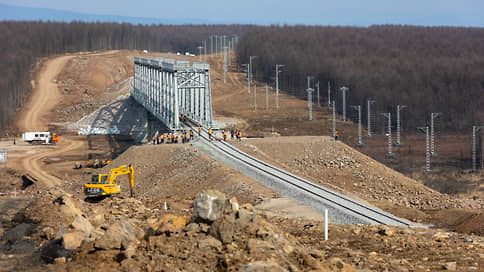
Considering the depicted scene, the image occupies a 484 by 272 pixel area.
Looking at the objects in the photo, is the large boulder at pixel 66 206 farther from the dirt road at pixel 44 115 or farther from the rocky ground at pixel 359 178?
A: the dirt road at pixel 44 115

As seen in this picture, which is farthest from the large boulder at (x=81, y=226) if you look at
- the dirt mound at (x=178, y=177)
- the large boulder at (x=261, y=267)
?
the dirt mound at (x=178, y=177)

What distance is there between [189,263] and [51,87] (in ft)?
387

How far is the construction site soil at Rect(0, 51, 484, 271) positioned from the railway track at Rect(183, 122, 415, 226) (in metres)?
0.97

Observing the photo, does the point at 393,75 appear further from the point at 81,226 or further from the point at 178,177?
A: the point at 81,226

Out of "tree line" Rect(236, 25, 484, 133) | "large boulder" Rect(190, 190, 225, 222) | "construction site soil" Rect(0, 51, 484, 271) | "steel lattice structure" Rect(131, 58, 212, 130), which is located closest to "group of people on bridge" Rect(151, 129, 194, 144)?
"steel lattice structure" Rect(131, 58, 212, 130)

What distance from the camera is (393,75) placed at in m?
147

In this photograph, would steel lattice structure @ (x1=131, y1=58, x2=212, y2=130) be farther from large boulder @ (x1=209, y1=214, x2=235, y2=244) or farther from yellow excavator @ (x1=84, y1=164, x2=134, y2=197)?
large boulder @ (x1=209, y1=214, x2=235, y2=244)

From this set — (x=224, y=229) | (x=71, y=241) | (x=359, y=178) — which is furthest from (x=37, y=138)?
(x=224, y=229)

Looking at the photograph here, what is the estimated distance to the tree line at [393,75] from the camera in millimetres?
126625

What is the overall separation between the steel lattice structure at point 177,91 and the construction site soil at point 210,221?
27.5ft

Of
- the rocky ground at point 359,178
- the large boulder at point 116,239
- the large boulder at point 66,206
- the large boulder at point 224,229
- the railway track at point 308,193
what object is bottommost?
the rocky ground at point 359,178

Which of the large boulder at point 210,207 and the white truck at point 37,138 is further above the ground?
the large boulder at point 210,207

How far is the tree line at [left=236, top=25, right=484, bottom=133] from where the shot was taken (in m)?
127

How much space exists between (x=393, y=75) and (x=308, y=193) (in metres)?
111
